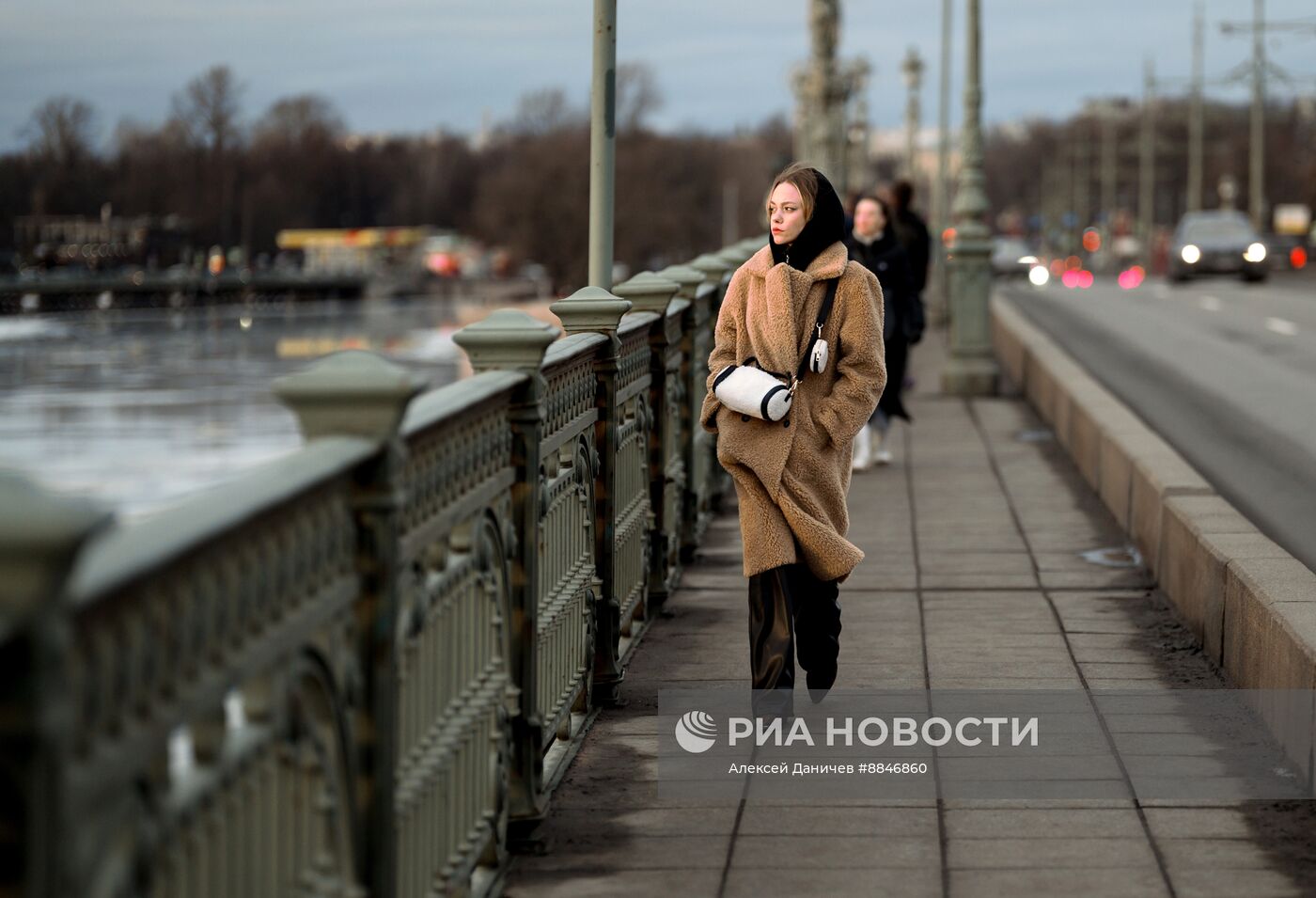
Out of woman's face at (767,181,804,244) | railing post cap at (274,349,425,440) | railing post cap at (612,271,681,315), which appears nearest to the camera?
railing post cap at (274,349,425,440)

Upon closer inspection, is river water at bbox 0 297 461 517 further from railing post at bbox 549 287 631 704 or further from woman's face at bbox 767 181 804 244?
woman's face at bbox 767 181 804 244

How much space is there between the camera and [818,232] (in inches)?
242

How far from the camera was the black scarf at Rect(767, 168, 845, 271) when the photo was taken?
20.1ft

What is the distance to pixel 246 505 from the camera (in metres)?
2.84

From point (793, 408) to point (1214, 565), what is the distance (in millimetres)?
2089

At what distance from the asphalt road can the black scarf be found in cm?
433

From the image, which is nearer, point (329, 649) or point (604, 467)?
point (329, 649)

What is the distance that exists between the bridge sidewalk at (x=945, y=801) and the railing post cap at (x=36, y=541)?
301 cm

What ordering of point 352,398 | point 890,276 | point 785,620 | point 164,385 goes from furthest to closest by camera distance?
point 164,385 < point 890,276 < point 785,620 < point 352,398

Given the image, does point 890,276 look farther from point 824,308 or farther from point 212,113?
point 212,113

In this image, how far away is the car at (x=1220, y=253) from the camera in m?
46.5

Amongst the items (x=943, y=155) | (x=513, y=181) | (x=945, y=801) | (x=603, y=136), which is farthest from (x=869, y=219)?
(x=513, y=181)

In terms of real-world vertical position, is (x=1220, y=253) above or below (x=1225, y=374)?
above

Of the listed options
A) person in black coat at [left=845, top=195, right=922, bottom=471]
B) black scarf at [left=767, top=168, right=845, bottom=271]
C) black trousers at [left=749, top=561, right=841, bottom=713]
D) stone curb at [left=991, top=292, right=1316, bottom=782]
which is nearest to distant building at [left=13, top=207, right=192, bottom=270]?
person in black coat at [left=845, top=195, right=922, bottom=471]
